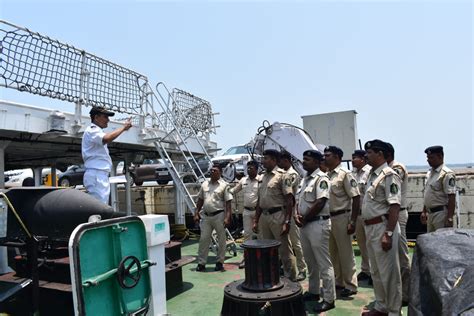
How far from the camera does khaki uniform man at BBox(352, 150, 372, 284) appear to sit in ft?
18.0

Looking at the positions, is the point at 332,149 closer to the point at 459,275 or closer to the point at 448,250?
the point at 448,250

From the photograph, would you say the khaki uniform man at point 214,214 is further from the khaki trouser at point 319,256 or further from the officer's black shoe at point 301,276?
the khaki trouser at point 319,256

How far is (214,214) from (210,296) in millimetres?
1773

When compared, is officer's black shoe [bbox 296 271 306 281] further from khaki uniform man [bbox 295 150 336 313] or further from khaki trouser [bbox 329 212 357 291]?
khaki uniform man [bbox 295 150 336 313]

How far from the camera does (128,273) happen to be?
267cm

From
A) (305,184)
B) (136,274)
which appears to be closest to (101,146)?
(136,274)

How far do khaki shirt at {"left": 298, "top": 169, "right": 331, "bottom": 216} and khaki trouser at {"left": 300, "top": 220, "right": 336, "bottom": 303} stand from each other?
0.59ft

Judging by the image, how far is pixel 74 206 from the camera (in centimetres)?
275

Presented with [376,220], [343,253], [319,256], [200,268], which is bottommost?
[200,268]

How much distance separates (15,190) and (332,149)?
366 cm

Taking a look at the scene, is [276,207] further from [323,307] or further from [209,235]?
[209,235]

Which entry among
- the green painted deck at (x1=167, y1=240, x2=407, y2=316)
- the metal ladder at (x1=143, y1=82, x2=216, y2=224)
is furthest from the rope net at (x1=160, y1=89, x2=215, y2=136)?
the green painted deck at (x1=167, y1=240, x2=407, y2=316)

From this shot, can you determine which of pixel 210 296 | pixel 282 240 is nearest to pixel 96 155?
pixel 210 296

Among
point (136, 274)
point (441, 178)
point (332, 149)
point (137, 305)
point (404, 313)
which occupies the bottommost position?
point (404, 313)
